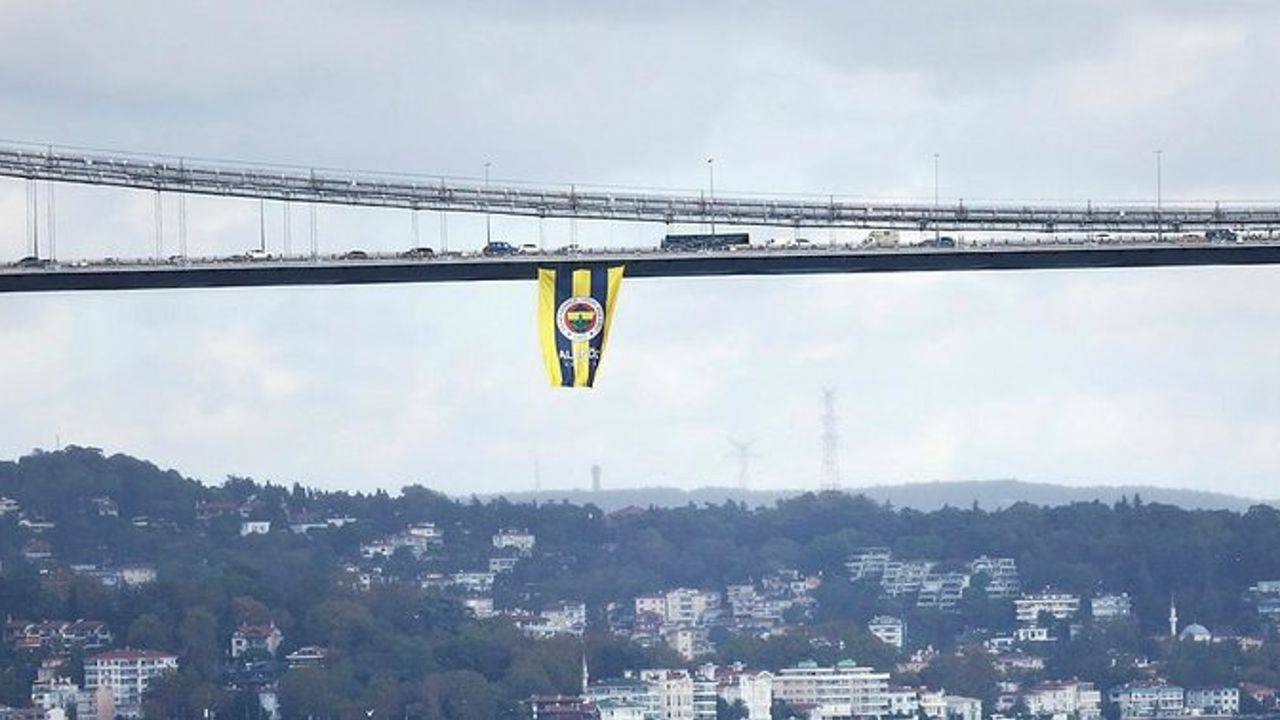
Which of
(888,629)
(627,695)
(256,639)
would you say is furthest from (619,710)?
(888,629)

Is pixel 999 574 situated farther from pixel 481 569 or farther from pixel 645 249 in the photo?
pixel 645 249

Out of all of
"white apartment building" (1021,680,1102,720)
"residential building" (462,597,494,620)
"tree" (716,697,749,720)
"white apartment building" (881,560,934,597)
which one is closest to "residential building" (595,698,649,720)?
"tree" (716,697,749,720)

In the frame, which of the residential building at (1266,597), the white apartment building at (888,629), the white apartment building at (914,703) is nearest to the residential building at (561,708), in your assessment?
the white apartment building at (914,703)

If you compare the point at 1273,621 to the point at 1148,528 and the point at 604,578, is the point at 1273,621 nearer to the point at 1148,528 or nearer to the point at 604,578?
the point at 1148,528

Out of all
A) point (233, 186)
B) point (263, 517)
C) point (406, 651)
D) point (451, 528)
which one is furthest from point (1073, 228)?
point (451, 528)

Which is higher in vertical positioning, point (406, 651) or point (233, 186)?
point (233, 186)

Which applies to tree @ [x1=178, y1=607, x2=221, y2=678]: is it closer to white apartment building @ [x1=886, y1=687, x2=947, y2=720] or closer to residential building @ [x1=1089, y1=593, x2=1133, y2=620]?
white apartment building @ [x1=886, y1=687, x2=947, y2=720]
